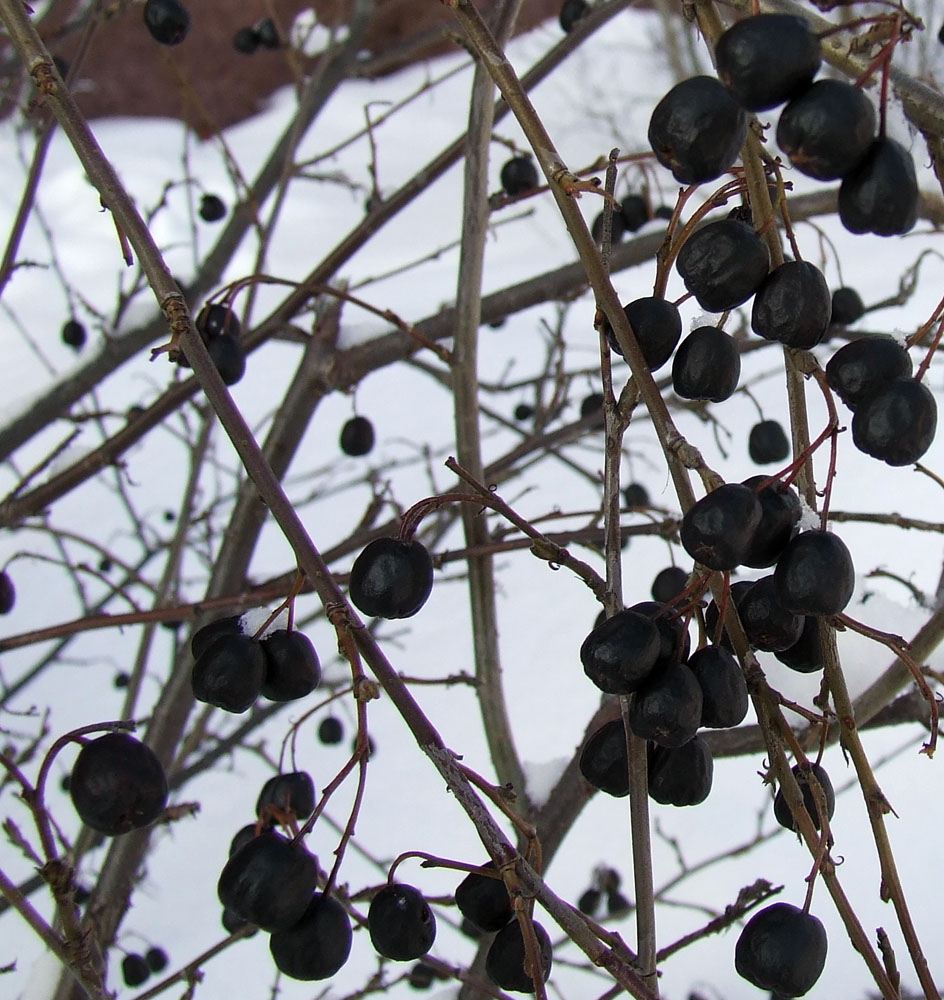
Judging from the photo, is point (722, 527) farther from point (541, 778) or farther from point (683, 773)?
point (541, 778)

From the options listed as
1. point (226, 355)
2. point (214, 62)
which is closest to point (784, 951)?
point (226, 355)

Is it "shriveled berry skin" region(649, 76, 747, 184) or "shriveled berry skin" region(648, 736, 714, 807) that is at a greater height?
"shriveled berry skin" region(649, 76, 747, 184)

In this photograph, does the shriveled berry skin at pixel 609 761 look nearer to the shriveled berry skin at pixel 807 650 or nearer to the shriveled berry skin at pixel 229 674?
the shriveled berry skin at pixel 807 650

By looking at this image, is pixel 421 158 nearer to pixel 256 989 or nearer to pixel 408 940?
pixel 256 989

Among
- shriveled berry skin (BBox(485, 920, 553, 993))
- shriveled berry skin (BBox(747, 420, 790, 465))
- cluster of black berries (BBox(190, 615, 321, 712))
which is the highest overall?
shriveled berry skin (BBox(747, 420, 790, 465))

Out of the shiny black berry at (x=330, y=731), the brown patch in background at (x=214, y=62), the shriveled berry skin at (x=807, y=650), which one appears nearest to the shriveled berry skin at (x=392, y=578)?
the shriveled berry skin at (x=807, y=650)

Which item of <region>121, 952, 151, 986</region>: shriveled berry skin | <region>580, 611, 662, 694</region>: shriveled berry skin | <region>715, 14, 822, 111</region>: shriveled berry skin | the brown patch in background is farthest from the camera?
the brown patch in background

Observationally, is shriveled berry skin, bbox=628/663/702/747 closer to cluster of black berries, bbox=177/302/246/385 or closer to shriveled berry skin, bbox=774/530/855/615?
shriveled berry skin, bbox=774/530/855/615

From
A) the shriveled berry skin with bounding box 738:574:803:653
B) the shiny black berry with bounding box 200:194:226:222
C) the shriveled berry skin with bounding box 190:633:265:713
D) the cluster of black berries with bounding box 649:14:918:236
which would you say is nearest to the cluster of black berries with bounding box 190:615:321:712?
the shriveled berry skin with bounding box 190:633:265:713
